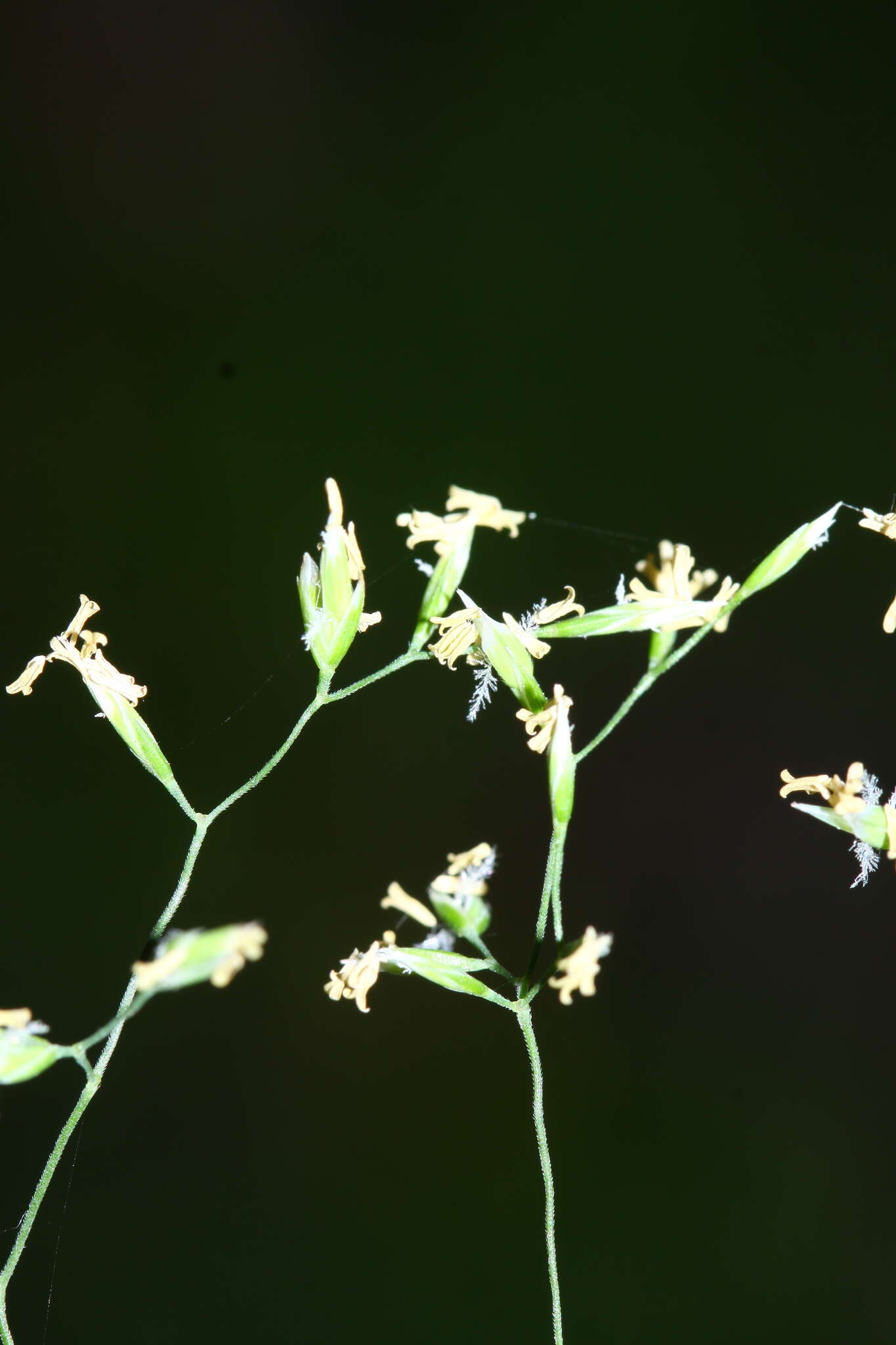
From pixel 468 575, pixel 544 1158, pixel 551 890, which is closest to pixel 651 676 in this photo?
pixel 551 890

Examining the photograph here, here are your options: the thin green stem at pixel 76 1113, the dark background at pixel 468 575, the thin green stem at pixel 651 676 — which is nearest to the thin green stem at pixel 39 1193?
the thin green stem at pixel 76 1113

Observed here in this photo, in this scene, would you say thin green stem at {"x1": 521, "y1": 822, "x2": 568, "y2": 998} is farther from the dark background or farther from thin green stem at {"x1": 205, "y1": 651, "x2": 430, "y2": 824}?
the dark background

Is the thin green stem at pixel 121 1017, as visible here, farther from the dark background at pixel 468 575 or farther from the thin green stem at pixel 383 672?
the dark background at pixel 468 575

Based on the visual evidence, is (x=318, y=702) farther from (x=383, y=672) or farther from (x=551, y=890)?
(x=551, y=890)

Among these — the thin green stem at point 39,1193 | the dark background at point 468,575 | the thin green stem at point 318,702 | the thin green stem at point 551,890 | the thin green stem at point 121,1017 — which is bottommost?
the thin green stem at point 39,1193

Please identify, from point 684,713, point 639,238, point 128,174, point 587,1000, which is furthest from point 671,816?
point 128,174

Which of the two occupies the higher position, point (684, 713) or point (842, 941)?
point (684, 713)

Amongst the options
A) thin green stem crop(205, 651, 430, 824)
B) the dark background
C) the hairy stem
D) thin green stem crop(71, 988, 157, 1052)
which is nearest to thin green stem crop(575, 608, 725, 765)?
the hairy stem

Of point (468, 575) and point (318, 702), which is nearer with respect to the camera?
point (318, 702)

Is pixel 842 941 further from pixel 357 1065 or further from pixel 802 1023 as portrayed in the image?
pixel 357 1065
